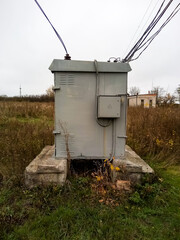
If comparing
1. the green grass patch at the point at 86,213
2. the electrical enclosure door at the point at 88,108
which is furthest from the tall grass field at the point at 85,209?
the electrical enclosure door at the point at 88,108

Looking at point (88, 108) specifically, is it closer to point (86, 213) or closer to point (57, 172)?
point (57, 172)

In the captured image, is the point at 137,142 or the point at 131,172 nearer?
the point at 131,172

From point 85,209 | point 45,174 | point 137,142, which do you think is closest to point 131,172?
point 85,209

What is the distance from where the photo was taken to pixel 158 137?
12.5 feet

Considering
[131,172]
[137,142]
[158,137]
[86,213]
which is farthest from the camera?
[158,137]

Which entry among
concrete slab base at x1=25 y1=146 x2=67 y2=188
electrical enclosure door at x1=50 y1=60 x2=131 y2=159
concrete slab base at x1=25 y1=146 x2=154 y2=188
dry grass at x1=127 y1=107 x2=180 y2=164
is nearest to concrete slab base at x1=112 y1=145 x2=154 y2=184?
concrete slab base at x1=25 y1=146 x2=154 y2=188

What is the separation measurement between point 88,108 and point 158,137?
2.78m

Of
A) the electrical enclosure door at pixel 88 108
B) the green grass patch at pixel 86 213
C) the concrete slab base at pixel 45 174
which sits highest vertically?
the electrical enclosure door at pixel 88 108

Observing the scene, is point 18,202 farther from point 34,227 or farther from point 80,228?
point 80,228

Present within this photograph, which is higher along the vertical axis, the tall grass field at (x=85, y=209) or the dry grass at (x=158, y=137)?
the dry grass at (x=158, y=137)

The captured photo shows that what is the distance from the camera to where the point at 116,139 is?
7.29 feet

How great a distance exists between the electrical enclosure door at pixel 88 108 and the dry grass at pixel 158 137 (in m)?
1.67

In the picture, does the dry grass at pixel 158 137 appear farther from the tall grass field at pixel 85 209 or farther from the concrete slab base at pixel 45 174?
the concrete slab base at pixel 45 174

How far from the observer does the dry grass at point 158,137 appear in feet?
11.1
